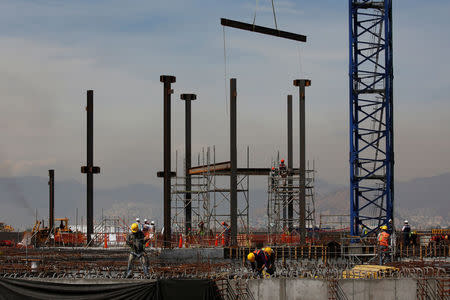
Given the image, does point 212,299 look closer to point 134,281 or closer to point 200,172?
point 134,281

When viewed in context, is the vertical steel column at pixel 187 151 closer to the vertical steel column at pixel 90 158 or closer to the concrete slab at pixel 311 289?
the vertical steel column at pixel 90 158

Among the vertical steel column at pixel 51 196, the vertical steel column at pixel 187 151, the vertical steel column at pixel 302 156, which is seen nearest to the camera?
the vertical steel column at pixel 302 156

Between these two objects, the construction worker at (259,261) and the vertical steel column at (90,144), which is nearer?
the construction worker at (259,261)

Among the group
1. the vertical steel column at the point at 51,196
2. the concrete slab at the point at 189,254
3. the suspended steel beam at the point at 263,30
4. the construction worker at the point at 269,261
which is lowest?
the concrete slab at the point at 189,254

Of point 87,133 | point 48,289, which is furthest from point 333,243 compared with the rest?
point 48,289

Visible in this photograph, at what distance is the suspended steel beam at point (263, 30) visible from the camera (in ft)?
130

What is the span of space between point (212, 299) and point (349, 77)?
27.3m

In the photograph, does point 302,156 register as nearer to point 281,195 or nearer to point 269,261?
point 281,195

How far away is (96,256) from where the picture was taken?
3316 cm

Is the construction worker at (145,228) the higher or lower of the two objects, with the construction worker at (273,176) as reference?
lower

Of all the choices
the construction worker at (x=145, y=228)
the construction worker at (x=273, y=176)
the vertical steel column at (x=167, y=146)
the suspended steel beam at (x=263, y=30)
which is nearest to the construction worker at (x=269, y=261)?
the vertical steel column at (x=167, y=146)

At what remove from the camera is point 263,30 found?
4094 centimetres

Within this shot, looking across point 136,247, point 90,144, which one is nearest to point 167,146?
point 90,144

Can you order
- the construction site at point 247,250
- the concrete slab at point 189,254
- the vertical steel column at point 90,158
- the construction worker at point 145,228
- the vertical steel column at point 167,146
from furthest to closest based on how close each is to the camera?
the vertical steel column at point 90,158 → the construction worker at point 145,228 → the vertical steel column at point 167,146 → the concrete slab at point 189,254 → the construction site at point 247,250
